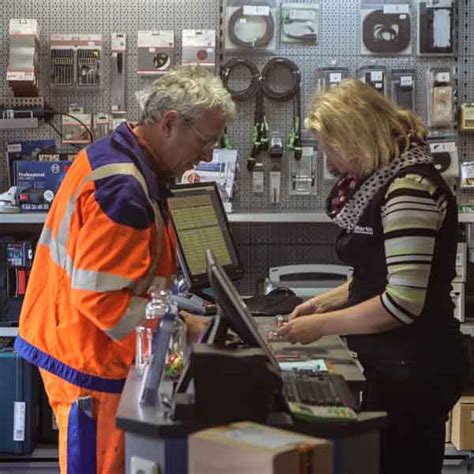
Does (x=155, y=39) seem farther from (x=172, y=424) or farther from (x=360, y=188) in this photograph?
(x=172, y=424)

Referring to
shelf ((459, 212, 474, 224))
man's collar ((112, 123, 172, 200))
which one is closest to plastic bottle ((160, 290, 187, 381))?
man's collar ((112, 123, 172, 200))

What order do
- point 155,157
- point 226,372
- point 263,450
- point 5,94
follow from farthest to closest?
point 5,94 → point 155,157 → point 226,372 → point 263,450

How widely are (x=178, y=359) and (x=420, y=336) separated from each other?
24.6 inches

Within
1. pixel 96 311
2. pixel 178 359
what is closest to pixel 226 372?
pixel 178 359

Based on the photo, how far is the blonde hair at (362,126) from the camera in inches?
81.2

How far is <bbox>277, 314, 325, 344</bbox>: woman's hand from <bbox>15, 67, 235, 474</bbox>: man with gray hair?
27 centimetres

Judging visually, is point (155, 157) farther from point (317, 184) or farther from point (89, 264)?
point (317, 184)

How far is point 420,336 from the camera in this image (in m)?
→ 2.06

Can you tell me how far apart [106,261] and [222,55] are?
7.82 feet

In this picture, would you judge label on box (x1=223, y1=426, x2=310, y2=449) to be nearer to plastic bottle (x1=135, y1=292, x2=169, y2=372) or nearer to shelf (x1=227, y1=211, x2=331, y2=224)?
plastic bottle (x1=135, y1=292, x2=169, y2=372)

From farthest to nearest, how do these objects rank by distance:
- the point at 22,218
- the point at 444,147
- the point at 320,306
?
the point at 444,147
the point at 22,218
the point at 320,306

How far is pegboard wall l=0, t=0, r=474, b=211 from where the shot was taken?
4031mm

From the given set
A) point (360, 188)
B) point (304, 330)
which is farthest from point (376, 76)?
point (304, 330)

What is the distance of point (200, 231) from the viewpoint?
2748mm
